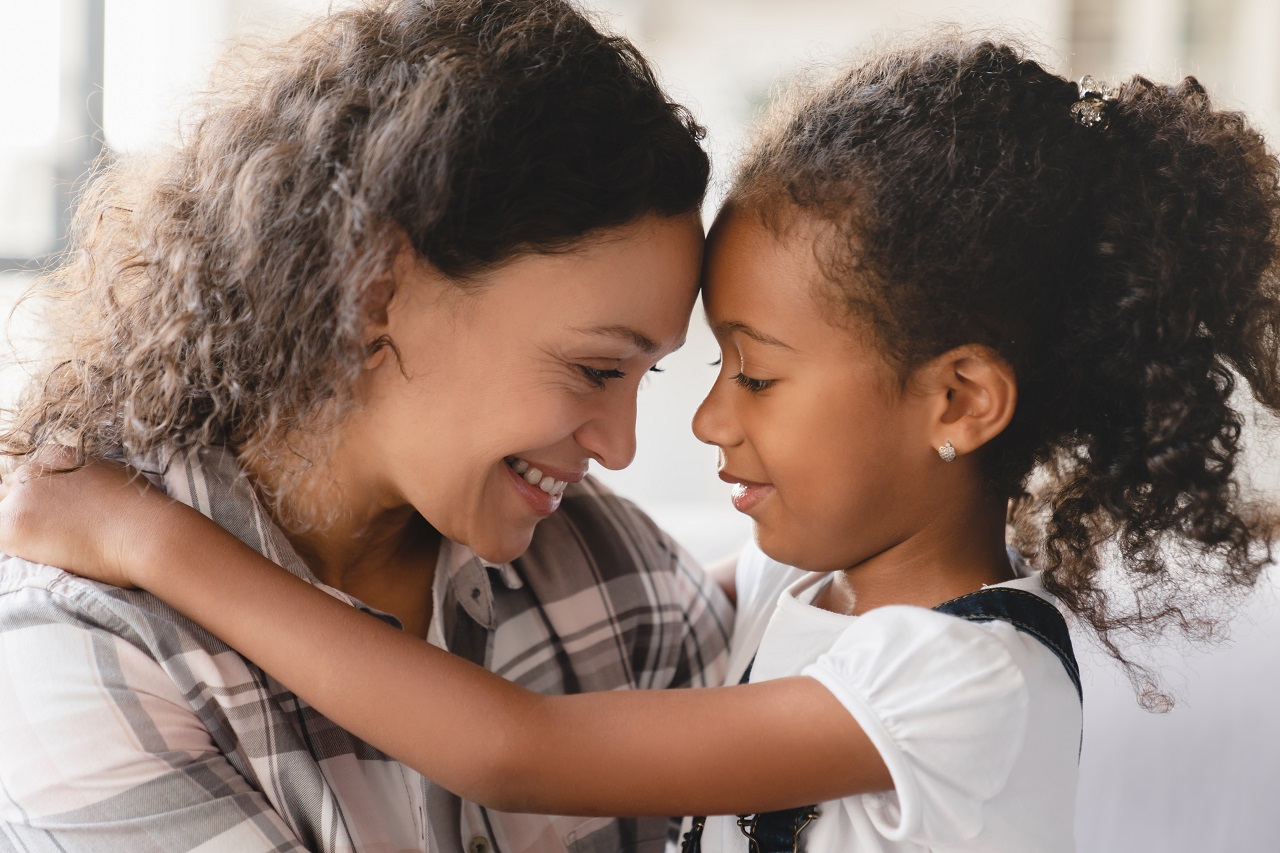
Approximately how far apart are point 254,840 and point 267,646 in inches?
6.1

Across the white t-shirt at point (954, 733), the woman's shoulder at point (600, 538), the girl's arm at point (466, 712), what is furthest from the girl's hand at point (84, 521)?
the white t-shirt at point (954, 733)

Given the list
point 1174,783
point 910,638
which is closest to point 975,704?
point 910,638

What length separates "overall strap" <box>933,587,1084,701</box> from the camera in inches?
41.4

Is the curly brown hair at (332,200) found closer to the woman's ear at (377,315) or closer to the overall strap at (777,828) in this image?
the woman's ear at (377,315)

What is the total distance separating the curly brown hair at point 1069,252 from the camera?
3.42 feet

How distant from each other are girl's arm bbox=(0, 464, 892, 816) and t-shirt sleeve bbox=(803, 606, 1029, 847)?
0.03 m

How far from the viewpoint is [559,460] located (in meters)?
1.19

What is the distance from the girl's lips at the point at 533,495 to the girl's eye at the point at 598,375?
13 cm

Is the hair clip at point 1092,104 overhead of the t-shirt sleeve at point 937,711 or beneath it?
overhead

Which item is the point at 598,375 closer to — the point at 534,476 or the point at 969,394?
the point at 534,476

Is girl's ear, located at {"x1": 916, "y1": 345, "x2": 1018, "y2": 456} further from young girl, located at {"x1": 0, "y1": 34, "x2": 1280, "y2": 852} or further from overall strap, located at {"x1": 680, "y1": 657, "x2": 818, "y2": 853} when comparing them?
overall strap, located at {"x1": 680, "y1": 657, "x2": 818, "y2": 853}

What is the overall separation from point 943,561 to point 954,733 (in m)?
0.24

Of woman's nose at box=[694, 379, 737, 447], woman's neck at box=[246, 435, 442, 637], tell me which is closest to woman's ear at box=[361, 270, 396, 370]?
woman's neck at box=[246, 435, 442, 637]

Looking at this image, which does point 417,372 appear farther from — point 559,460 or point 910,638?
point 910,638
